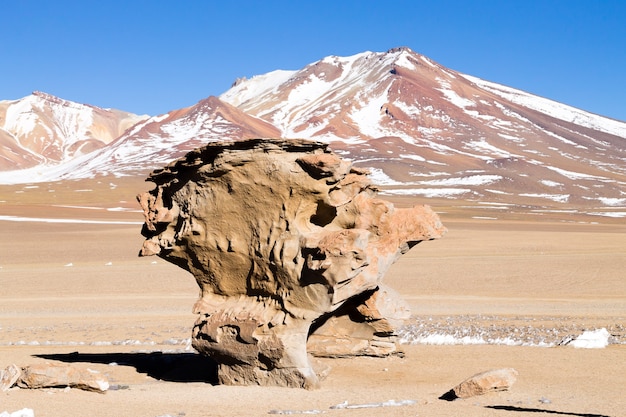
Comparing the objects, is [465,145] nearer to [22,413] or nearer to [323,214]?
[323,214]

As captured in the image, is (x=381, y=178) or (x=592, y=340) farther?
(x=381, y=178)

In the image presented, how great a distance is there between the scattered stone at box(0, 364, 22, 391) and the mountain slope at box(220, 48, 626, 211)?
101m

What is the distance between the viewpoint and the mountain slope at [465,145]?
120m

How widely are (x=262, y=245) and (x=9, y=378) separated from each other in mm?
4212

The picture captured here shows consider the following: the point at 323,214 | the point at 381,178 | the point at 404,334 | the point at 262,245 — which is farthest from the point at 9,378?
the point at 381,178

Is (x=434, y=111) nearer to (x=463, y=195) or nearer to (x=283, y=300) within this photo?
(x=463, y=195)

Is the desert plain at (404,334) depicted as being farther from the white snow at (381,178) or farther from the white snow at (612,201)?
the white snow at (381,178)

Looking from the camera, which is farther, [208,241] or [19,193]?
[19,193]

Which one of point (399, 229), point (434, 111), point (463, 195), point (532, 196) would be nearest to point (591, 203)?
point (532, 196)

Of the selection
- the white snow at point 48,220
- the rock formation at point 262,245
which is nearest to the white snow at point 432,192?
the white snow at point 48,220

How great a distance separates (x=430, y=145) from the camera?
16200 centimetres

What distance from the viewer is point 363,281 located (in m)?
12.3

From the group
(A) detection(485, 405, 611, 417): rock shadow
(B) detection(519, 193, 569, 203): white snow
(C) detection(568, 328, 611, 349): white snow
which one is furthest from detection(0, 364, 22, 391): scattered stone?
(B) detection(519, 193, 569, 203): white snow

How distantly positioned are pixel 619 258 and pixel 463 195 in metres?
76.3
